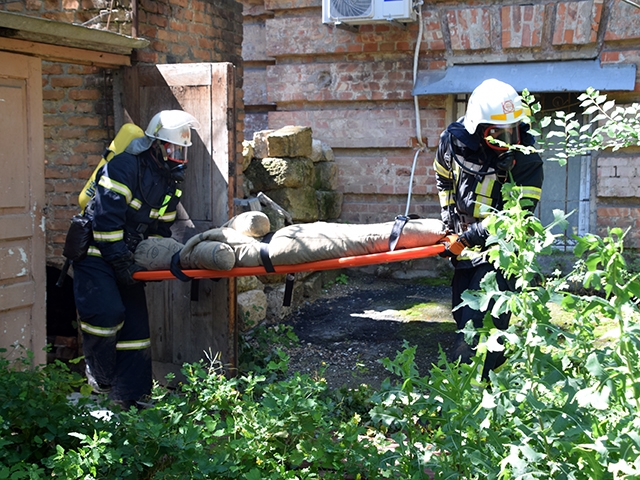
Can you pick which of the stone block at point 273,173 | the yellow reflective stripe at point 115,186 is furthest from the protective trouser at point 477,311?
the stone block at point 273,173

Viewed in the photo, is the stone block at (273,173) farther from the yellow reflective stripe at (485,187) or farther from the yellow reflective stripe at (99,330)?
the yellow reflective stripe at (485,187)

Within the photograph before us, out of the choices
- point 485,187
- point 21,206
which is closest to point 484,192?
point 485,187

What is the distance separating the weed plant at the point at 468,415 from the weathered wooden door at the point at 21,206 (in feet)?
2.16

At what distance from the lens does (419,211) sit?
9.07m

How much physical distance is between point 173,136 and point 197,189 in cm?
58

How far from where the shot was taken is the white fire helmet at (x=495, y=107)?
4750mm

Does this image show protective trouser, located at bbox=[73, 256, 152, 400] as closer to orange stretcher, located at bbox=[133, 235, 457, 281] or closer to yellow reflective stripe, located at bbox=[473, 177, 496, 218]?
orange stretcher, located at bbox=[133, 235, 457, 281]

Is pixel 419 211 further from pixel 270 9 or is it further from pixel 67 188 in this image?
pixel 67 188

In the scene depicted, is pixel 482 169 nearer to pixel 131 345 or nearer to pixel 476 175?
pixel 476 175

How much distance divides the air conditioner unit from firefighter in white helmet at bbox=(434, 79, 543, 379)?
12.0 ft

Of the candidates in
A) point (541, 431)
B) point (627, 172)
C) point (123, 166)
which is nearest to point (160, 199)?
point (123, 166)

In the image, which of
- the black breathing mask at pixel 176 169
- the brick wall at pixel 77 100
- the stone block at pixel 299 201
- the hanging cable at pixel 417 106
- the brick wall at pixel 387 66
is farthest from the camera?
the hanging cable at pixel 417 106

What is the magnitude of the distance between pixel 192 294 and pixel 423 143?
4.20 metres

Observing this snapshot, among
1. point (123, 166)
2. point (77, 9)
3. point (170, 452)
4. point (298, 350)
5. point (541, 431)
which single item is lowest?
point (298, 350)
